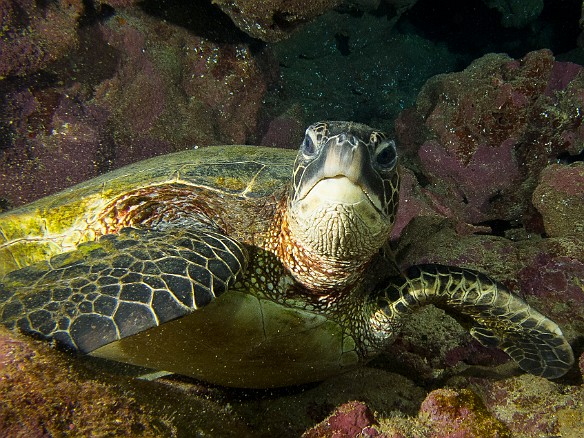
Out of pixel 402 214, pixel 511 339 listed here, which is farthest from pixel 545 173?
pixel 511 339

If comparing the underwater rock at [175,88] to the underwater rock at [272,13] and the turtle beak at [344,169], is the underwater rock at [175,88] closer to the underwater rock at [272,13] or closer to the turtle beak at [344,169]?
the underwater rock at [272,13]

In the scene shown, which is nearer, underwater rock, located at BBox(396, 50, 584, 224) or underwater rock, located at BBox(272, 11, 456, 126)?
underwater rock, located at BBox(396, 50, 584, 224)

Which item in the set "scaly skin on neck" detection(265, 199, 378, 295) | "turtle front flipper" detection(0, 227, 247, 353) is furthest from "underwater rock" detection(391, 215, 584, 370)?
"turtle front flipper" detection(0, 227, 247, 353)

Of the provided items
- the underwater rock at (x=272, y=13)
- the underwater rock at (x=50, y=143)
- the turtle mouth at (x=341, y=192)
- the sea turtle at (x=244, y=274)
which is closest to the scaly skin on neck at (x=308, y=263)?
the sea turtle at (x=244, y=274)

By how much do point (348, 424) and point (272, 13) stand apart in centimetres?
450

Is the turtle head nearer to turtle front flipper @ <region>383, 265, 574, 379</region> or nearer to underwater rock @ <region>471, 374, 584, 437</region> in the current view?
turtle front flipper @ <region>383, 265, 574, 379</region>

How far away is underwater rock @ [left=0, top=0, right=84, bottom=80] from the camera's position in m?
4.14

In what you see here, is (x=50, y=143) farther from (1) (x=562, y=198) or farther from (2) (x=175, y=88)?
(1) (x=562, y=198)

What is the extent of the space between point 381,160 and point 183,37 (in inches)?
183

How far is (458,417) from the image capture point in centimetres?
178

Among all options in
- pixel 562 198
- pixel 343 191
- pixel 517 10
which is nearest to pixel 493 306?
pixel 343 191

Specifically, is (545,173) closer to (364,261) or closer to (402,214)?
(402,214)

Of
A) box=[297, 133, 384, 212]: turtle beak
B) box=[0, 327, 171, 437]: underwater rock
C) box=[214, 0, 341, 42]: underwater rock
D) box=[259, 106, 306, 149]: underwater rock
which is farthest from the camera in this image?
box=[259, 106, 306, 149]: underwater rock

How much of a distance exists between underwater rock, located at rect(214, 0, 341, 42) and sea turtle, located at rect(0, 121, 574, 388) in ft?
7.57
